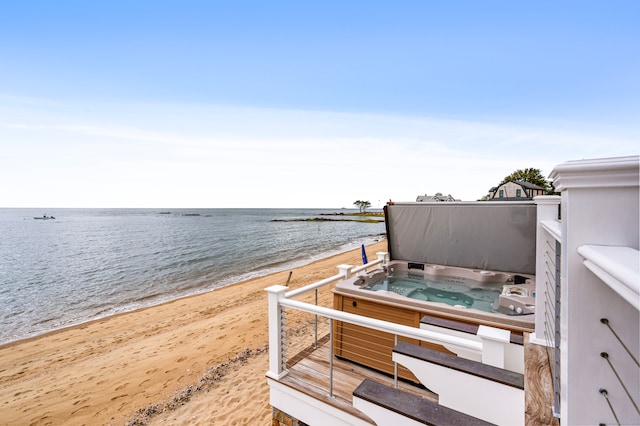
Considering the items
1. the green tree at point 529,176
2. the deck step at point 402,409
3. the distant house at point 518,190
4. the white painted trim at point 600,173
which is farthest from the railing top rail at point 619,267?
the green tree at point 529,176

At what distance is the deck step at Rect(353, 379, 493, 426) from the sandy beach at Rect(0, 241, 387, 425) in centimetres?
273

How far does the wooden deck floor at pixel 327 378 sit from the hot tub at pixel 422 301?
Answer: 0.14 metres

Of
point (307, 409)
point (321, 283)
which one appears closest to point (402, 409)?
point (307, 409)

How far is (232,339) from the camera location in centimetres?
673

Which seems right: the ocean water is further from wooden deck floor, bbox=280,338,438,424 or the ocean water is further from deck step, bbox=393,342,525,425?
deck step, bbox=393,342,525,425

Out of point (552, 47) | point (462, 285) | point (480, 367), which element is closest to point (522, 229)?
point (462, 285)

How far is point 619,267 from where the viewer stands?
0.50m

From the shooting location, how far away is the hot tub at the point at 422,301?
3.51 meters

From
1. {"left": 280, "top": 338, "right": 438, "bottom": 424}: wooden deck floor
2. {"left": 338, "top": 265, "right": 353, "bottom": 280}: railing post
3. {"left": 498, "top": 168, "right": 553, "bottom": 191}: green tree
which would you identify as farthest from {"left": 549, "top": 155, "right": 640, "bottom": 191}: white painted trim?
{"left": 498, "top": 168, "right": 553, "bottom": 191}: green tree

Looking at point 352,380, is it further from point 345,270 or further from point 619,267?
point 619,267

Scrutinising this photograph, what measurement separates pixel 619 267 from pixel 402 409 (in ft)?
5.00

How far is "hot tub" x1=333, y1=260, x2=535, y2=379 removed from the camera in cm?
351

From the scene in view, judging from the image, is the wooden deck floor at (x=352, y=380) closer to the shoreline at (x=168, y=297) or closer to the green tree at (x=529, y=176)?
the shoreline at (x=168, y=297)

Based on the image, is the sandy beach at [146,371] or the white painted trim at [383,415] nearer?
the white painted trim at [383,415]
